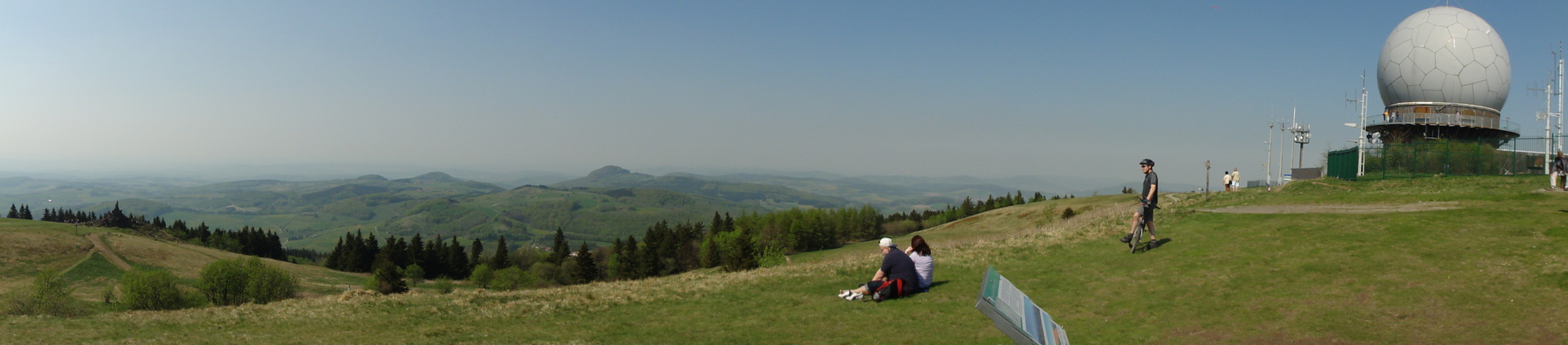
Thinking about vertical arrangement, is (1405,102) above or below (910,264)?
above

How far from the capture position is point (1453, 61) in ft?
151

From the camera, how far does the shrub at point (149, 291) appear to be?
6475 centimetres

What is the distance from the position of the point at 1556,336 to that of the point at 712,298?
12.9 m

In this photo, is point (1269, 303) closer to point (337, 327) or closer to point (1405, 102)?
point (337, 327)

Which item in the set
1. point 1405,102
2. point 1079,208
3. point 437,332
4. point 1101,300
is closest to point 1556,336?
point 1101,300

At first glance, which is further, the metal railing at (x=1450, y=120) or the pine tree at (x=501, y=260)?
the pine tree at (x=501, y=260)

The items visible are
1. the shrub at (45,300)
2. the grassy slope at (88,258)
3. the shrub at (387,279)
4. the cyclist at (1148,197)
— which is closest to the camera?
the cyclist at (1148,197)

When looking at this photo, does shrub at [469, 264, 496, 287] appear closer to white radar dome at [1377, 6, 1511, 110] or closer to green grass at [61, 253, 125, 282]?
green grass at [61, 253, 125, 282]

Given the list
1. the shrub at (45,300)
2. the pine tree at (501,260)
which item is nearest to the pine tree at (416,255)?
the pine tree at (501,260)

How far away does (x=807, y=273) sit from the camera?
18.4 m

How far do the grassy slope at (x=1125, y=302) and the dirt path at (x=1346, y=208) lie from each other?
98 centimetres

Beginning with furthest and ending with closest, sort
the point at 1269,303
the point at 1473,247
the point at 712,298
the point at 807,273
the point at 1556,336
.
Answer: the point at 807,273
the point at 712,298
the point at 1473,247
the point at 1269,303
the point at 1556,336

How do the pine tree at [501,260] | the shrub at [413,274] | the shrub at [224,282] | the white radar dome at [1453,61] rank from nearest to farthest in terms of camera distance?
the white radar dome at [1453,61], the shrub at [224,282], the shrub at [413,274], the pine tree at [501,260]

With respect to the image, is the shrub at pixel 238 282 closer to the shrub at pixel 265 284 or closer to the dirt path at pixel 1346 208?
the shrub at pixel 265 284
